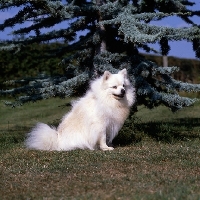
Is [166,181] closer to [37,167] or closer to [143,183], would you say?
[143,183]

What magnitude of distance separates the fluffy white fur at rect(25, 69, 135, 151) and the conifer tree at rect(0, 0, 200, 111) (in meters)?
1.26

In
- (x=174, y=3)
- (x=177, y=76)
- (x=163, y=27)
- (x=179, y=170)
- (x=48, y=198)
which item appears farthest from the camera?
(x=177, y=76)

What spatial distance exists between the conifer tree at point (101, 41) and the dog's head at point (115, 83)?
3.68ft

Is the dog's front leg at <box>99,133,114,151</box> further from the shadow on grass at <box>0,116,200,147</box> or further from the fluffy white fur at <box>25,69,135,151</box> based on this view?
the shadow on grass at <box>0,116,200,147</box>

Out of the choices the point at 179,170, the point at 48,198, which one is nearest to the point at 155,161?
the point at 179,170

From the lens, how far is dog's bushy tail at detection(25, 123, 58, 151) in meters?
8.32

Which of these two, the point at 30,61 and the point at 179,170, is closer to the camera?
the point at 179,170

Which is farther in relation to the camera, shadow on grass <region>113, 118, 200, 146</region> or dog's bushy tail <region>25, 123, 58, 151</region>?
shadow on grass <region>113, 118, 200, 146</region>

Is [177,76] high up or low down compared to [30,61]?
down

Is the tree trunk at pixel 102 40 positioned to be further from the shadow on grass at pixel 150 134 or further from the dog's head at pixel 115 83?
the dog's head at pixel 115 83

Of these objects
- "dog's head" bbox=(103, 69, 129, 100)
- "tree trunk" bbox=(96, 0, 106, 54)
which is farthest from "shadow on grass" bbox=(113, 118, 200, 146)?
"tree trunk" bbox=(96, 0, 106, 54)

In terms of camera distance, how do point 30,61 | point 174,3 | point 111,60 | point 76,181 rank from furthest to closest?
point 30,61 → point 174,3 → point 111,60 → point 76,181

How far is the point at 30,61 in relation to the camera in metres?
24.1

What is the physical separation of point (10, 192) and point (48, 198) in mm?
571
